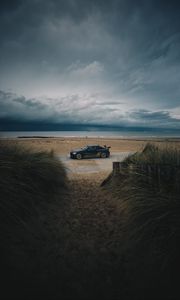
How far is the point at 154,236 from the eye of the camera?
291 centimetres

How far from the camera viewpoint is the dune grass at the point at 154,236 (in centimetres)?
226

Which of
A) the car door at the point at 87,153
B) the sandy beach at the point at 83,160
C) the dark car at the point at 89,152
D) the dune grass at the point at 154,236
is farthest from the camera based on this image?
the car door at the point at 87,153

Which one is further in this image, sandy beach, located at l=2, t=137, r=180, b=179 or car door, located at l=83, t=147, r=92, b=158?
car door, located at l=83, t=147, r=92, b=158

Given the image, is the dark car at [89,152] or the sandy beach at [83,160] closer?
the sandy beach at [83,160]

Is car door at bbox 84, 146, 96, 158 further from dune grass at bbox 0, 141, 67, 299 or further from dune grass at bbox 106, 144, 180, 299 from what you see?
dune grass at bbox 106, 144, 180, 299

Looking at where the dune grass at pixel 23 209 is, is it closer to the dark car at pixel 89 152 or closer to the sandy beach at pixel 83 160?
the sandy beach at pixel 83 160

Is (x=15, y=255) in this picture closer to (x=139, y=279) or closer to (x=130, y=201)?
(x=139, y=279)

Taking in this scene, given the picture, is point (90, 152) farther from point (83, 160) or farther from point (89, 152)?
point (83, 160)

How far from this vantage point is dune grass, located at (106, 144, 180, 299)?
7.42 feet

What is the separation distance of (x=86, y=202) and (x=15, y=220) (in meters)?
2.44

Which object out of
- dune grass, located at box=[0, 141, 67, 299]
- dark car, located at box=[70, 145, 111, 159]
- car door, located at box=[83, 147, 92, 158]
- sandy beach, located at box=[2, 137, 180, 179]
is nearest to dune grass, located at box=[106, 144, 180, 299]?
dune grass, located at box=[0, 141, 67, 299]

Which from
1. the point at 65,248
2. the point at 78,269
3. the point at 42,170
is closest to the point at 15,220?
the point at 65,248

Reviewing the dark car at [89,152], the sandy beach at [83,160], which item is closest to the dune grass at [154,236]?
the sandy beach at [83,160]

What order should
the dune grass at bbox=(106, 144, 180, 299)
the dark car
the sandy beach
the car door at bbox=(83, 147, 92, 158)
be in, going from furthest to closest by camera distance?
the car door at bbox=(83, 147, 92, 158)
the dark car
the sandy beach
the dune grass at bbox=(106, 144, 180, 299)
